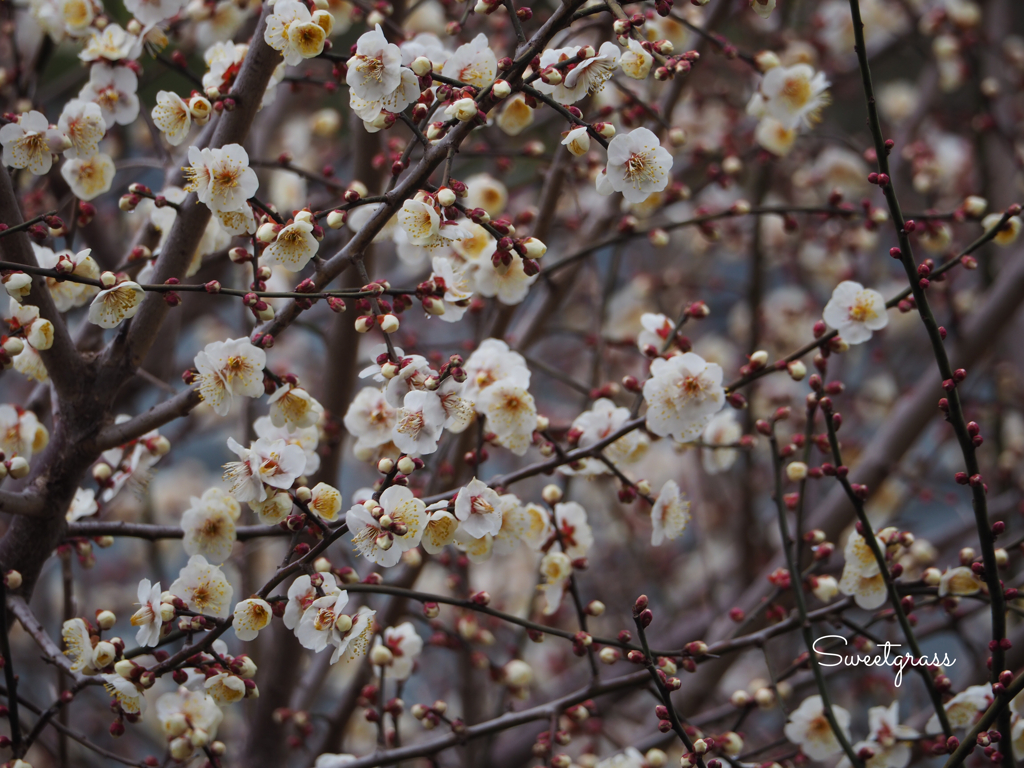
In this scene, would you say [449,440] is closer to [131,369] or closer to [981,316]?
[131,369]

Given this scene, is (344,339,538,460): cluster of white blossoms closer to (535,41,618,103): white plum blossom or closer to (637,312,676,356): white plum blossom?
(637,312,676,356): white plum blossom

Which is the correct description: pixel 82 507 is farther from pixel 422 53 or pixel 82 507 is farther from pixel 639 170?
pixel 639 170

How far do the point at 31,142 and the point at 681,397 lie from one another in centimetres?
A: 108

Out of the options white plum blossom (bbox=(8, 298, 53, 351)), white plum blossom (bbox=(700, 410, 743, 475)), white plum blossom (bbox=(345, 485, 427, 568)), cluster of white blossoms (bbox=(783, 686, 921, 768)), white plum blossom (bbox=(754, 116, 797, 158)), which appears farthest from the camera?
white plum blossom (bbox=(754, 116, 797, 158))

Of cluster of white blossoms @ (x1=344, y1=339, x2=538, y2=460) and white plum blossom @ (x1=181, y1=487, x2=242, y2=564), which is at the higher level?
cluster of white blossoms @ (x1=344, y1=339, x2=538, y2=460)

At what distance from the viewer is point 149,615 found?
43.4 inches

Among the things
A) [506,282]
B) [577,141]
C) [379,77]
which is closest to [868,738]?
[506,282]

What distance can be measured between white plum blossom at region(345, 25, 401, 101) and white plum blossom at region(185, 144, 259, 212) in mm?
185

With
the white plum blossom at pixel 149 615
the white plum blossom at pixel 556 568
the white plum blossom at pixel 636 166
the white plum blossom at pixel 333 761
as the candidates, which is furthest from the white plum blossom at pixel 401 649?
the white plum blossom at pixel 636 166

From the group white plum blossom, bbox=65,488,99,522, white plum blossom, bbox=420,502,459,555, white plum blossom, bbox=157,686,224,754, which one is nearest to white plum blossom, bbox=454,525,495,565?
white plum blossom, bbox=420,502,459,555

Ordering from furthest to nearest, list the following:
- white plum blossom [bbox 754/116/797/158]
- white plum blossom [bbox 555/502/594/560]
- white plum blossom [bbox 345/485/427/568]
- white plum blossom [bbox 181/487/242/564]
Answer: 1. white plum blossom [bbox 754/116/797/158]
2. white plum blossom [bbox 555/502/594/560]
3. white plum blossom [bbox 181/487/242/564]
4. white plum blossom [bbox 345/485/427/568]

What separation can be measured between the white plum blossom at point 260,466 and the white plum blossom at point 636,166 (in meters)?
0.59

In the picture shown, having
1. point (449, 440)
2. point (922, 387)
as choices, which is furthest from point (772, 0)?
point (922, 387)

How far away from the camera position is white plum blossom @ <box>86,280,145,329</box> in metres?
1.14
